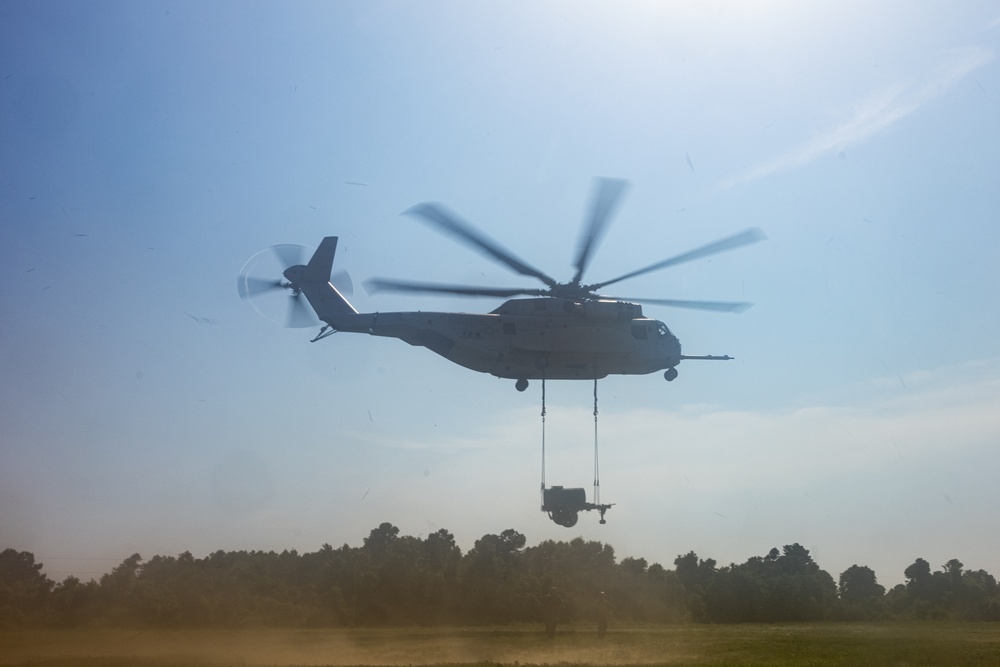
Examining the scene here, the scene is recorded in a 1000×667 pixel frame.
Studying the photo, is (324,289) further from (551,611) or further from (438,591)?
(438,591)

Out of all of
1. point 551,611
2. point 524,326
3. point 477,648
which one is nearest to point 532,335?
point 524,326

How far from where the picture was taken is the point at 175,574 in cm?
4262

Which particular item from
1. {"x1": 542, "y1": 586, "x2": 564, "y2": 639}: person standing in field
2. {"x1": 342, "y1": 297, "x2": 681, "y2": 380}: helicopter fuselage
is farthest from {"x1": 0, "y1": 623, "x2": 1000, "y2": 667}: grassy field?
{"x1": 342, "y1": 297, "x2": 681, "y2": 380}: helicopter fuselage

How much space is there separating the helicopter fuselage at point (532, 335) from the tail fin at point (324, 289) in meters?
0.32

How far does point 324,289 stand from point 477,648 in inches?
614

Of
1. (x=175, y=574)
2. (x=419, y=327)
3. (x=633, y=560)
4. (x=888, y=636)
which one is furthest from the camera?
(x=633, y=560)

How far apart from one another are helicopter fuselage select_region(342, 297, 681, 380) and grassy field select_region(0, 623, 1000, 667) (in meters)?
9.74

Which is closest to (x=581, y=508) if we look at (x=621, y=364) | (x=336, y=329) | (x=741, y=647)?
(x=621, y=364)

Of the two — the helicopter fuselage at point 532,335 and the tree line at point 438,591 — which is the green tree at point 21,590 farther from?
the helicopter fuselage at point 532,335

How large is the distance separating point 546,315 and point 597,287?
6.07ft

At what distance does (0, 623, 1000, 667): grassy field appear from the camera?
90.8ft

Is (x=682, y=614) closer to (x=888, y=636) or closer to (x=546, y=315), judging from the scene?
(x=888, y=636)

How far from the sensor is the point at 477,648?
107 ft

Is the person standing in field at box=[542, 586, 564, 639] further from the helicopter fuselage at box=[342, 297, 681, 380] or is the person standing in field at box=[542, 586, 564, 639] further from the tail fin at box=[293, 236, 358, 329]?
the tail fin at box=[293, 236, 358, 329]
